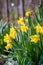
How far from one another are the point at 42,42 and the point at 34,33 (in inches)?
7.7

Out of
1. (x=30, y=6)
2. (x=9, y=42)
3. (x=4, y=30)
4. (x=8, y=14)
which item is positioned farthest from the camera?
(x=8, y=14)

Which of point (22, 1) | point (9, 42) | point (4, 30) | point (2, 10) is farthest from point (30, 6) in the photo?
point (9, 42)

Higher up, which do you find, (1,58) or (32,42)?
(32,42)

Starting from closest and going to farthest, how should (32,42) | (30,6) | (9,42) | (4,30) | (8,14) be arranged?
(32,42) → (9,42) → (4,30) → (30,6) → (8,14)

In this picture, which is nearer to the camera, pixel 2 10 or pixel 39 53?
pixel 39 53

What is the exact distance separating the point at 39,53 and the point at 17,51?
25 cm

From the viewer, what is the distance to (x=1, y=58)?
141 inches

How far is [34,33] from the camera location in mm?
3453

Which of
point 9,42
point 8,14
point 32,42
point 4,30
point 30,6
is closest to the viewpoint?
point 32,42

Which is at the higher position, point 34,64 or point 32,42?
A: point 32,42

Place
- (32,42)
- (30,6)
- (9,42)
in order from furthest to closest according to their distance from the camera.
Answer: (30,6), (9,42), (32,42)

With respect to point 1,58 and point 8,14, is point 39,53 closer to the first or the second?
point 1,58

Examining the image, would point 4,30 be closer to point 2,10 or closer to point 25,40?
point 25,40

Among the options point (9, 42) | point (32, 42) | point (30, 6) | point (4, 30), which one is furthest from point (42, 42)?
point (30, 6)
